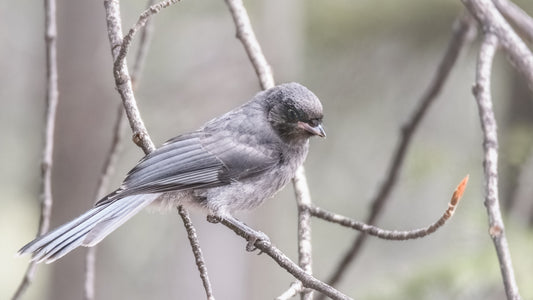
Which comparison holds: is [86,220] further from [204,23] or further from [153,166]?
[204,23]

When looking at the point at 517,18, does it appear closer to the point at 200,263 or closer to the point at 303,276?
the point at 303,276

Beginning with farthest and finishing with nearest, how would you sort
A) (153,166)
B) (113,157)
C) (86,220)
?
(113,157) < (153,166) < (86,220)

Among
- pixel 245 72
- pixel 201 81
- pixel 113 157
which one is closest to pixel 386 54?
pixel 245 72

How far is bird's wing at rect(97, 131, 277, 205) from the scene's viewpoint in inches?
126

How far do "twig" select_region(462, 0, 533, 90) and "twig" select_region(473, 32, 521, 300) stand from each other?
0.12 ft

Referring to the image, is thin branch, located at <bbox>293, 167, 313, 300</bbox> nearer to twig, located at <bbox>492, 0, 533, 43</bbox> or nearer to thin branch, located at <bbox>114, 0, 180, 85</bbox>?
thin branch, located at <bbox>114, 0, 180, 85</bbox>

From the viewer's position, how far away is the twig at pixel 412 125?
4.15 meters

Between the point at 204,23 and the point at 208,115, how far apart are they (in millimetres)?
1535

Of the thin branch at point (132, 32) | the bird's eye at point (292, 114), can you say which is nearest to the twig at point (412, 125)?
the bird's eye at point (292, 114)

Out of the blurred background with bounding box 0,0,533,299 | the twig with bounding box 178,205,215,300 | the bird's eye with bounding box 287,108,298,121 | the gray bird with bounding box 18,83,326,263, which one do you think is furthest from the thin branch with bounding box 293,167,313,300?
the blurred background with bounding box 0,0,533,299

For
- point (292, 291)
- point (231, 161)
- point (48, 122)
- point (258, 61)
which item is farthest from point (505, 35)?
point (48, 122)

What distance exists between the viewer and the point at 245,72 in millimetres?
7250

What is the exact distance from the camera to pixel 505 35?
327 cm

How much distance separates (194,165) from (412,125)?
1.40 meters
